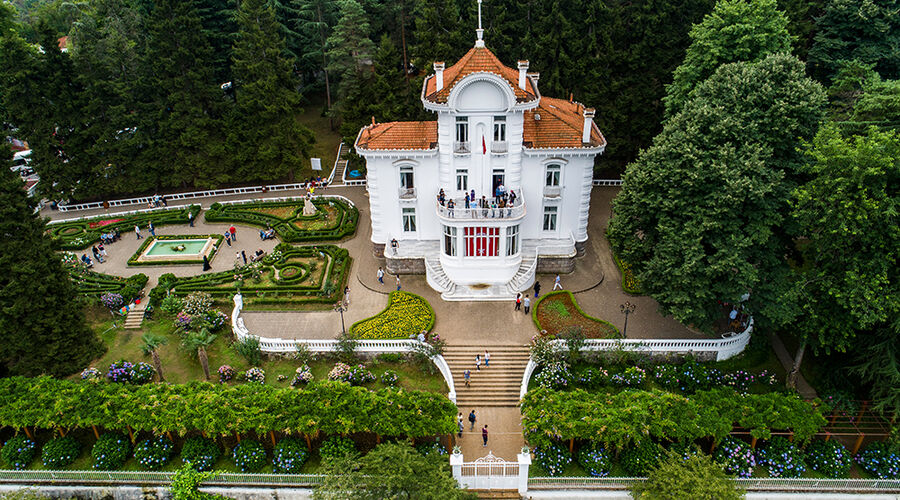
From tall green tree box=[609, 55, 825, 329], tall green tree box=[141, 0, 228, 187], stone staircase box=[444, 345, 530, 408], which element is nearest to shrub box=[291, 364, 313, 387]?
stone staircase box=[444, 345, 530, 408]

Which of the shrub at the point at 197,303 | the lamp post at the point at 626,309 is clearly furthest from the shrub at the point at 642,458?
the shrub at the point at 197,303

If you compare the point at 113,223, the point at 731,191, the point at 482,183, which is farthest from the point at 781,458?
the point at 113,223

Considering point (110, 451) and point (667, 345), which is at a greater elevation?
point (667, 345)

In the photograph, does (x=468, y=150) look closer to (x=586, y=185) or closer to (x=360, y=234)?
(x=586, y=185)

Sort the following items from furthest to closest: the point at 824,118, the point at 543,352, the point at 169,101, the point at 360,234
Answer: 1. the point at 169,101
2. the point at 360,234
3. the point at 543,352
4. the point at 824,118

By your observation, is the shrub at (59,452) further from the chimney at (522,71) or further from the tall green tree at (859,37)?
the tall green tree at (859,37)

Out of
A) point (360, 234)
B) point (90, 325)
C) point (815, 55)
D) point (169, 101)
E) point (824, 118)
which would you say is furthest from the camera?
point (169, 101)

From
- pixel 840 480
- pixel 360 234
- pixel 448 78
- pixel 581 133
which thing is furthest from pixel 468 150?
pixel 840 480

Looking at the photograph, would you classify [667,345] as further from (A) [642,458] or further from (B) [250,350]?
Answer: (B) [250,350]

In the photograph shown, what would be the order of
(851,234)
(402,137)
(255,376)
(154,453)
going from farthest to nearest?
(402,137) → (255,376) → (154,453) → (851,234)
